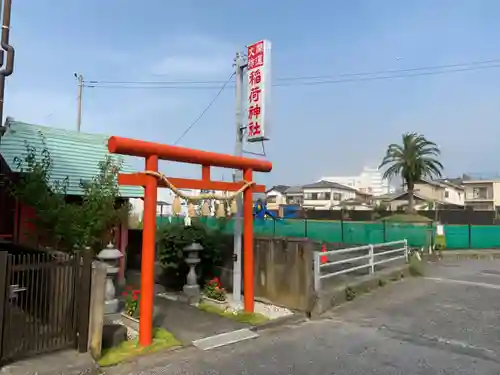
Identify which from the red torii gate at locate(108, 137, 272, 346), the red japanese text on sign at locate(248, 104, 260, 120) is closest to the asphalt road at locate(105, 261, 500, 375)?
the red torii gate at locate(108, 137, 272, 346)

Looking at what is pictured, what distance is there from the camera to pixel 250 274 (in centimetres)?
796

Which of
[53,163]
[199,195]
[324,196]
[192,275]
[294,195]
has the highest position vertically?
[294,195]

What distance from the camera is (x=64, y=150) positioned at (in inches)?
428

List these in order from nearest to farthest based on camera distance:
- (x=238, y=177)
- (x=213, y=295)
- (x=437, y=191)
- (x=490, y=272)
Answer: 1. (x=238, y=177)
2. (x=213, y=295)
3. (x=490, y=272)
4. (x=437, y=191)

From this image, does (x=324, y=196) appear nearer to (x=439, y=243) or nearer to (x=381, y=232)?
(x=439, y=243)

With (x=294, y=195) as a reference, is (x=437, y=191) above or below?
above

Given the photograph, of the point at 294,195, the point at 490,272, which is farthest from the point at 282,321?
the point at 294,195

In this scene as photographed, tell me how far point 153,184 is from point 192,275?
3644 mm

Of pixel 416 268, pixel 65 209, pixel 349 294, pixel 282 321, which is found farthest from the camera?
pixel 416 268

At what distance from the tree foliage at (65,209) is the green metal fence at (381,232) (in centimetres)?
970

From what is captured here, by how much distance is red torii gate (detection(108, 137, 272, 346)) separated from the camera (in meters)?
6.06

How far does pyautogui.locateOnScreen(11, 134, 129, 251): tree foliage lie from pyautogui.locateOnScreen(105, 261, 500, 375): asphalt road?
366cm

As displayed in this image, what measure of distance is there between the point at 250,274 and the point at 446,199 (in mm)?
61439

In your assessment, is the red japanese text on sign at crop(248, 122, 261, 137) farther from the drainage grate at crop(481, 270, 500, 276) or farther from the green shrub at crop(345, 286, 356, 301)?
the drainage grate at crop(481, 270, 500, 276)
